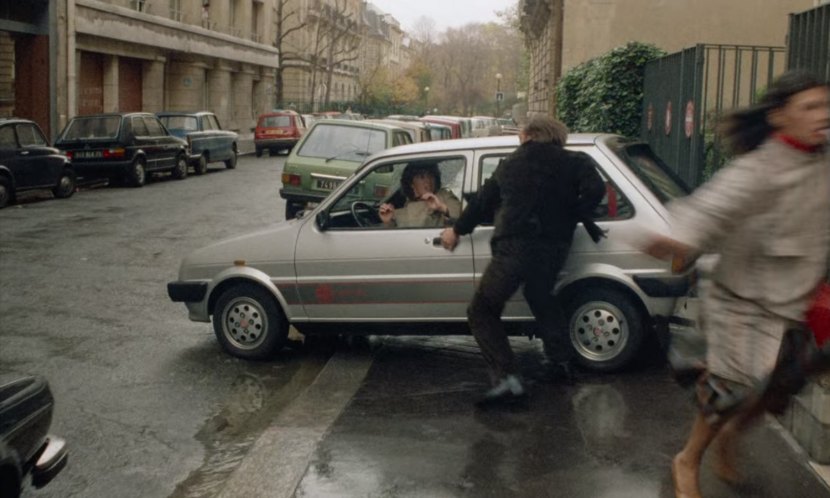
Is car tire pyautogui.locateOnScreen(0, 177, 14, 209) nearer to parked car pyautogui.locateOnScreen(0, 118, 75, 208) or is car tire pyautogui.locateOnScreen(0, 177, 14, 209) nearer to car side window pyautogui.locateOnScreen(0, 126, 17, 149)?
parked car pyautogui.locateOnScreen(0, 118, 75, 208)

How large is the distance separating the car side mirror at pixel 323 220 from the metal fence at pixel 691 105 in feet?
12.4

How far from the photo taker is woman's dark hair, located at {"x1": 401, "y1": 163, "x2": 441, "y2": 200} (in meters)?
8.11

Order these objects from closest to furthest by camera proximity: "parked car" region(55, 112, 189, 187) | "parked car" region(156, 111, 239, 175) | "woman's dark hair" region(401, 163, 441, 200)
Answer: "woman's dark hair" region(401, 163, 441, 200) < "parked car" region(55, 112, 189, 187) < "parked car" region(156, 111, 239, 175)

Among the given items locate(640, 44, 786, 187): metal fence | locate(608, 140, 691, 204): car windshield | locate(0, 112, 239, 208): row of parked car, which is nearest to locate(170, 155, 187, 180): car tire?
locate(0, 112, 239, 208): row of parked car

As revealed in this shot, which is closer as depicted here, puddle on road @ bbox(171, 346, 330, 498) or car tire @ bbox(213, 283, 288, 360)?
puddle on road @ bbox(171, 346, 330, 498)

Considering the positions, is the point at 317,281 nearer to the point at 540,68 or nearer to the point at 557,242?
the point at 557,242

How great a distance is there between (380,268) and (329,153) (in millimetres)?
9309

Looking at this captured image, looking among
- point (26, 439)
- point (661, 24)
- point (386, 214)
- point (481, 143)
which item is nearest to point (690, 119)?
point (481, 143)

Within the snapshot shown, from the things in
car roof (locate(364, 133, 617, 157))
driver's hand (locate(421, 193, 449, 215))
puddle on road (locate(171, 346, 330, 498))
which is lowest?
puddle on road (locate(171, 346, 330, 498))

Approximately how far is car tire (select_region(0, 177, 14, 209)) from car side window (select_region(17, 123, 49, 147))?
1022 millimetres

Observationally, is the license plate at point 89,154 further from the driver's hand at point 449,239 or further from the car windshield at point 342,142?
the driver's hand at point 449,239

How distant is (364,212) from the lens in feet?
28.2

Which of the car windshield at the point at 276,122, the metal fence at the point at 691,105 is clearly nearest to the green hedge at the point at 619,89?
the metal fence at the point at 691,105

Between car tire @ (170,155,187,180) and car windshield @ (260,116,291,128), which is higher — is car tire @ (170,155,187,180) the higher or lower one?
the lower one
